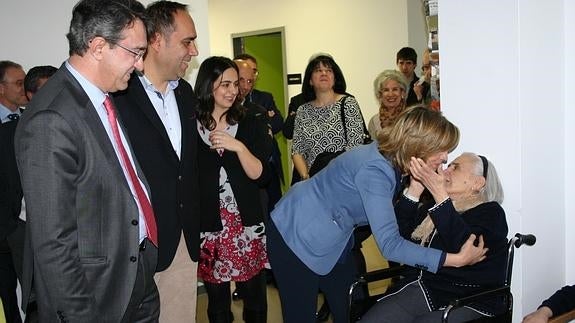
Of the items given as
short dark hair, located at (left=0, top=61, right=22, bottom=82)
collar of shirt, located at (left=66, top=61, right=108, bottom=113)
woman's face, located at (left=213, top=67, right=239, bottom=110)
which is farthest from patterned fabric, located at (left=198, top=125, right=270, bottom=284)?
short dark hair, located at (left=0, top=61, right=22, bottom=82)

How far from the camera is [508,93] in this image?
2332 mm

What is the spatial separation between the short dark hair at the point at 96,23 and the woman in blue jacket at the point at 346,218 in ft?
3.29

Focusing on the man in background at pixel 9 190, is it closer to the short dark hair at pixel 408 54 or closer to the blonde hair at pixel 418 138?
the blonde hair at pixel 418 138

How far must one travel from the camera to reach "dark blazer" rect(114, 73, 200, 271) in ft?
7.01

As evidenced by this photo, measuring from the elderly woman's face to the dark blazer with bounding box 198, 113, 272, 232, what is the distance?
94cm

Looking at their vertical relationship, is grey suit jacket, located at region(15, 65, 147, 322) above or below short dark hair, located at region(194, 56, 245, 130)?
below

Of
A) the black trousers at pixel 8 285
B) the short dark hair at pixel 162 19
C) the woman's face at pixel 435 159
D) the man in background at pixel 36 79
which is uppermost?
the short dark hair at pixel 162 19

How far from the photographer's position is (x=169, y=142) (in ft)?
7.28

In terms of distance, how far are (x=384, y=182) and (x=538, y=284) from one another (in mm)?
1003

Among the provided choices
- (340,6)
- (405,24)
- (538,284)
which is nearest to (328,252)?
(538,284)

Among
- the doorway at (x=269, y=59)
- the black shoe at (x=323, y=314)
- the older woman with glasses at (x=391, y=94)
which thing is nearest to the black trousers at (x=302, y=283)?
the black shoe at (x=323, y=314)

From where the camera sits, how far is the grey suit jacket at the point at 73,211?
149cm

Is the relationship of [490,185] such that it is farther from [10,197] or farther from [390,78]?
[10,197]

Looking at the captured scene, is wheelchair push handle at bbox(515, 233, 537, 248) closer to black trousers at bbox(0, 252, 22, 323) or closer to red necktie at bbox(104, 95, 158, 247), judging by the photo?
red necktie at bbox(104, 95, 158, 247)
